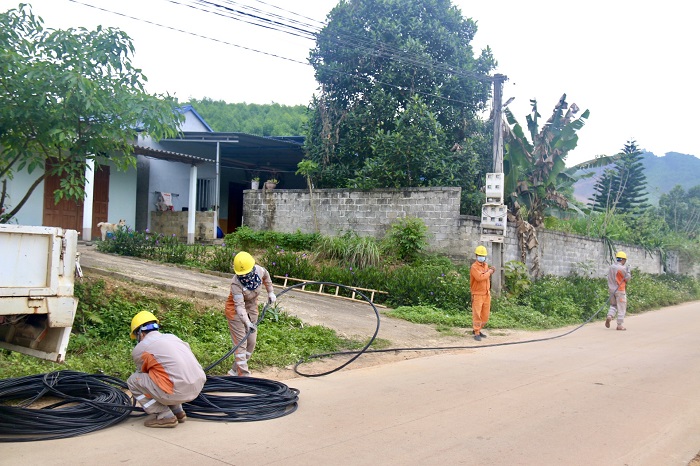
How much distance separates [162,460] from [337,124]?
16911mm

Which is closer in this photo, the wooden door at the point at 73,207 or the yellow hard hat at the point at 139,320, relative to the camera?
the yellow hard hat at the point at 139,320

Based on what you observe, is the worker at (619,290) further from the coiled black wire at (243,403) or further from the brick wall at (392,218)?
the coiled black wire at (243,403)

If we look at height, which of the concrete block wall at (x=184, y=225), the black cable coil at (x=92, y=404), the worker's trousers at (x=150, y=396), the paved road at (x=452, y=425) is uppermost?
the concrete block wall at (x=184, y=225)

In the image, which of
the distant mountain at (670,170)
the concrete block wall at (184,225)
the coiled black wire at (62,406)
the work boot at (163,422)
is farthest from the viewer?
the distant mountain at (670,170)

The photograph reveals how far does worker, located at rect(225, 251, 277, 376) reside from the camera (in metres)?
7.75

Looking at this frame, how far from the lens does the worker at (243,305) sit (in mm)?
7754

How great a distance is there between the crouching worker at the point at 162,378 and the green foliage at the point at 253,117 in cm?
3627

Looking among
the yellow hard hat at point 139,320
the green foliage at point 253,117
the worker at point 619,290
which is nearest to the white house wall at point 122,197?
the worker at point 619,290

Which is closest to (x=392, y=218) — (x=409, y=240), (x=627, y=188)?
(x=409, y=240)

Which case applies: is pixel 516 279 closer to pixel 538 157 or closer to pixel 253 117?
pixel 538 157

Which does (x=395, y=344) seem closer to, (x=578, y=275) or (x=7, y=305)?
(x=7, y=305)

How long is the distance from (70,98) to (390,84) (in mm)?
12987

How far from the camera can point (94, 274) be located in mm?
10734

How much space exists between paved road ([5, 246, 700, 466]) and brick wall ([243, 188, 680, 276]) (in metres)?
7.50
